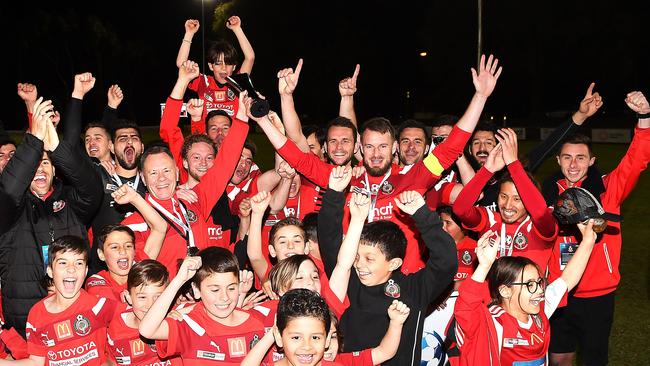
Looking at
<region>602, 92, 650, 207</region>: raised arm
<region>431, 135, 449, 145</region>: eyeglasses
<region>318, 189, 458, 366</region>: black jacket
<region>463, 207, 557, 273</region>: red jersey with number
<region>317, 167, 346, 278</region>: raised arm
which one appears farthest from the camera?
<region>431, 135, 449, 145</region>: eyeglasses

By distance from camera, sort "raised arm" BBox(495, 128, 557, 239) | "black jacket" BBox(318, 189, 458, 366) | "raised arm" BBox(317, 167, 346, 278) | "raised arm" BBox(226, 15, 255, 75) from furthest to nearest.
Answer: "raised arm" BBox(226, 15, 255, 75), "raised arm" BBox(495, 128, 557, 239), "raised arm" BBox(317, 167, 346, 278), "black jacket" BBox(318, 189, 458, 366)

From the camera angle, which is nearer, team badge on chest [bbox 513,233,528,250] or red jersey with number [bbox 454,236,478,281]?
team badge on chest [bbox 513,233,528,250]

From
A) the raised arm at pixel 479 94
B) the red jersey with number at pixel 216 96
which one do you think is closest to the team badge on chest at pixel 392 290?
the raised arm at pixel 479 94

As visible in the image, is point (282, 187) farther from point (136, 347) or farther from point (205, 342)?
point (205, 342)

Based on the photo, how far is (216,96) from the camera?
32.6 ft

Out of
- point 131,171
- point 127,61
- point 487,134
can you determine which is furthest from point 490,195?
point 127,61

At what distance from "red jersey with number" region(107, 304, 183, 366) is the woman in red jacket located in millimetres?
2063

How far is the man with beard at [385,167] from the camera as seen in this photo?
6156 millimetres

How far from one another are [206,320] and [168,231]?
1493mm

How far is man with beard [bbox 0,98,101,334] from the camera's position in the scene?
17.4ft

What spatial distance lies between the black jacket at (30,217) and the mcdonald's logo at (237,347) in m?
1.79

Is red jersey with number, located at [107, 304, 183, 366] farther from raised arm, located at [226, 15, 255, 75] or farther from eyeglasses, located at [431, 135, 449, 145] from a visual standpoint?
raised arm, located at [226, 15, 255, 75]

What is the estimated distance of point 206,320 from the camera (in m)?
4.77

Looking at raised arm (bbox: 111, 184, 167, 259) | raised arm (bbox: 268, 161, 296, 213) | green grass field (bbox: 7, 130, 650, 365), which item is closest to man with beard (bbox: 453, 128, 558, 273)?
raised arm (bbox: 268, 161, 296, 213)
